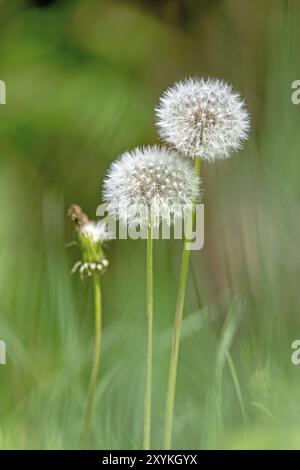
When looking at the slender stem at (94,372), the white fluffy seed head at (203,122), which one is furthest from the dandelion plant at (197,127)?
the slender stem at (94,372)

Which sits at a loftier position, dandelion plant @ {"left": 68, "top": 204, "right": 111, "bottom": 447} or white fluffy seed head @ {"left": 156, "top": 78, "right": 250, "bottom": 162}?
white fluffy seed head @ {"left": 156, "top": 78, "right": 250, "bottom": 162}

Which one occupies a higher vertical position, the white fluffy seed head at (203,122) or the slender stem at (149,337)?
the white fluffy seed head at (203,122)

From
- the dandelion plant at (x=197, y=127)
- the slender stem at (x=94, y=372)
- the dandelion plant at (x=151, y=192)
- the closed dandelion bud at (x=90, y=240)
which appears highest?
the dandelion plant at (x=197, y=127)

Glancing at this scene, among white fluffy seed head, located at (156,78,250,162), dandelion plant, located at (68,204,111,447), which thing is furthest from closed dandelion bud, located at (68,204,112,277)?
white fluffy seed head, located at (156,78,250,162)

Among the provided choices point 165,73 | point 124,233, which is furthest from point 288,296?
point 165,73

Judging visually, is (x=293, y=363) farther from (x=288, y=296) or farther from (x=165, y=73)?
(x=165, y=73)

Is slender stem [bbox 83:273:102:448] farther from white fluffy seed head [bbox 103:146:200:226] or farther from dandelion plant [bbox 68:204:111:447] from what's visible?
white fluffy seed head [bbox 103:146:200:226]

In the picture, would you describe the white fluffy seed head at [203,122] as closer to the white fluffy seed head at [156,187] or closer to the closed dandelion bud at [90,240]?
the white fluffy seed head at [156,187]
